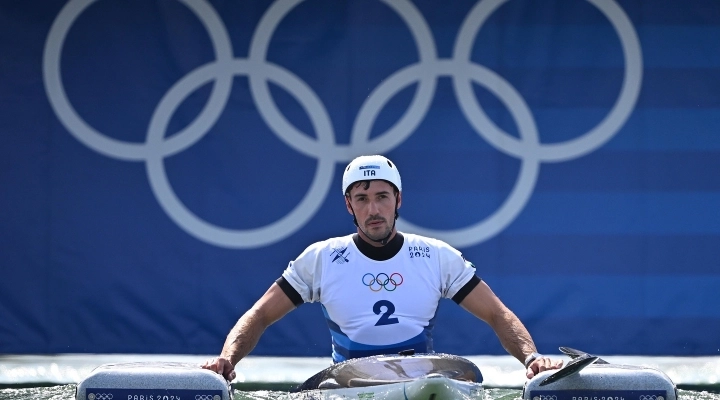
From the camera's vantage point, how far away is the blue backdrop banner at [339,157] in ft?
25.1

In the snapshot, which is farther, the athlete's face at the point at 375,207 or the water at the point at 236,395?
the water at the point at 236,395

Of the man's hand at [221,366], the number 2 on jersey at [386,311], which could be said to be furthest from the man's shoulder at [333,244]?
the man's hand at [221,366]

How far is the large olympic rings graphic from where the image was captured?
25.2 feet

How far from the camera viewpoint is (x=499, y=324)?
5457 mm

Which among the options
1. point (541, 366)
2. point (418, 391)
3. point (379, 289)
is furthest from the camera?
point (379, 289)

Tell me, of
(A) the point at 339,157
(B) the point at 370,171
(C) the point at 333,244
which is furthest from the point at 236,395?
(A) the point at 339,157

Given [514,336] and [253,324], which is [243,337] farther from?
[514,336]

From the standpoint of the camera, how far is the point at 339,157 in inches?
303

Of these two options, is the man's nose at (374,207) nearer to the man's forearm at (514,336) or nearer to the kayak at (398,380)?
the man's forearm at (514,336)

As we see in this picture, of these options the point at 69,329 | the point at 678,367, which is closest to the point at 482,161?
the point at 678,367

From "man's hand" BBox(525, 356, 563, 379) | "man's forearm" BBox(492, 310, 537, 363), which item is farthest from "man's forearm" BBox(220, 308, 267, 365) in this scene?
"man's hand" BBox(525, 356, 563, 379)

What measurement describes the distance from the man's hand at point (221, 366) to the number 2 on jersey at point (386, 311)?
2.91ft

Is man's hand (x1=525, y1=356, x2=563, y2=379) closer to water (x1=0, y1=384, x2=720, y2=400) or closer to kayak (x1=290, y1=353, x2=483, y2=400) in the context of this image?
kayak (x1=290, y1=353, x2=483, y2=400)

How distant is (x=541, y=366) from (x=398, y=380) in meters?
0.68
